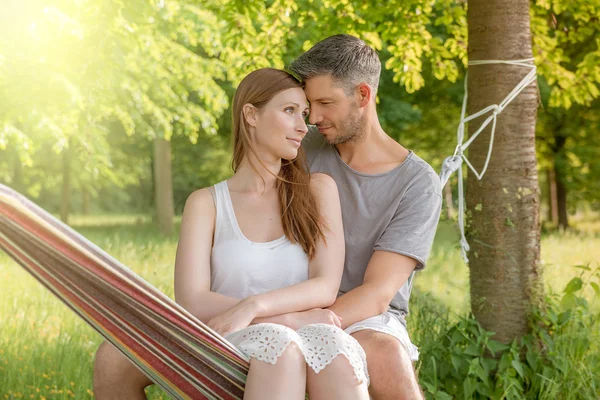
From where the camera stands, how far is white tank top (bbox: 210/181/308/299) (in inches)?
95.5

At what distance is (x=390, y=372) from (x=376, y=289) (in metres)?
0.36

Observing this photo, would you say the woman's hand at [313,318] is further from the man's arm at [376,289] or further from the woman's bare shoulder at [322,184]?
the woman's bare shoulder at [322,184]

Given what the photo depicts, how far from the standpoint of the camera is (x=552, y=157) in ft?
49.0

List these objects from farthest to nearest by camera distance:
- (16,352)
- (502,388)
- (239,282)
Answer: (16,352) → (502,388) → (239,282)

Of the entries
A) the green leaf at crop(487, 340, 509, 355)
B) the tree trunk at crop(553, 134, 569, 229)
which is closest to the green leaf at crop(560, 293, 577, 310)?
the green leaf at crop(487, 340, 509, 355)

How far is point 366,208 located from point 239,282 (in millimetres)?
626

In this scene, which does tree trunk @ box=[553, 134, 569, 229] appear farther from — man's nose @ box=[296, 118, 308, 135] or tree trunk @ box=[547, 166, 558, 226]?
man's nose @ box=[296, 118, 308, 135]

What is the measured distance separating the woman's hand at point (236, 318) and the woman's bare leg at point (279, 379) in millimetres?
220

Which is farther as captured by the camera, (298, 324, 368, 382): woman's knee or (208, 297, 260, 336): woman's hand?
(208, 297, 260, 336): woman's hand

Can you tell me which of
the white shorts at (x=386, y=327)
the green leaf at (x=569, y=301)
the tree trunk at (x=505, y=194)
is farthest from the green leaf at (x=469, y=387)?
the white shorts at (x=386, y=327)

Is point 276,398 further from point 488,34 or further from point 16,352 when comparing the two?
point 16,352

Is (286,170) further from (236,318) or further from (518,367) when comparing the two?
(518,367)

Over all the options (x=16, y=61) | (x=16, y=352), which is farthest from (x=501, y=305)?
(x=16, y=61)

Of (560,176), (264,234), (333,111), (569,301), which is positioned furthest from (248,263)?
(560,176)
